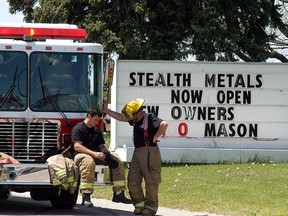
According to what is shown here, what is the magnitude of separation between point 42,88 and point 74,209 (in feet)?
7.53

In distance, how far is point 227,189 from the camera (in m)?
17.3

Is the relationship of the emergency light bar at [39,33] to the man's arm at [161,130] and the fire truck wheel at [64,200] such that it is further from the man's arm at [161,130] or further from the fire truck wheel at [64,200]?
the fire truck wheel at [64,200]

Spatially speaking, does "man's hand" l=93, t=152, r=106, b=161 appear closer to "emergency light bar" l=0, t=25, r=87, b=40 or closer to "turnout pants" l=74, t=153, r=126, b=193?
"turnout pants" l=74, t=153, r=126, b=193

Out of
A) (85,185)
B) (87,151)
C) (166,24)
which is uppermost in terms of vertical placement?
(166,24)

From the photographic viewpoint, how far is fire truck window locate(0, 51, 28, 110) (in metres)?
14.5

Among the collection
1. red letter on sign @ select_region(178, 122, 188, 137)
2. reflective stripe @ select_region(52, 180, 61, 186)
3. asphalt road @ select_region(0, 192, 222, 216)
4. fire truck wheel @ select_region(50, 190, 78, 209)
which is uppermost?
red letter on sign @ select_region(178, 122, 188, 137)

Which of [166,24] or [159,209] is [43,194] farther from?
[166,24]

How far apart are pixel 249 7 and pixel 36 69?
71.7ft

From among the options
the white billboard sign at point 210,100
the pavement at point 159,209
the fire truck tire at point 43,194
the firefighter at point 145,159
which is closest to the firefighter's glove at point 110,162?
the firefighter at point 145,159

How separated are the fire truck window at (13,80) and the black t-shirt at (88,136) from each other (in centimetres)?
104

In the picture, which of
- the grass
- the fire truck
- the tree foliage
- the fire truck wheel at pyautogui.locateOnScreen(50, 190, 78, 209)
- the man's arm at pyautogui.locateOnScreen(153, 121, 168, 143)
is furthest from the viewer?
the tree foliage

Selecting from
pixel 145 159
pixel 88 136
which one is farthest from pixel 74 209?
pixel 145 159

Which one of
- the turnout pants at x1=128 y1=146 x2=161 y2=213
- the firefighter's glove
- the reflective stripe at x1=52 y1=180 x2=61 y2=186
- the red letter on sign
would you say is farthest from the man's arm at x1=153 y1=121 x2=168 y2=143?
the red letter on sign

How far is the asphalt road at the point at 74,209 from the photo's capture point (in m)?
14.8
